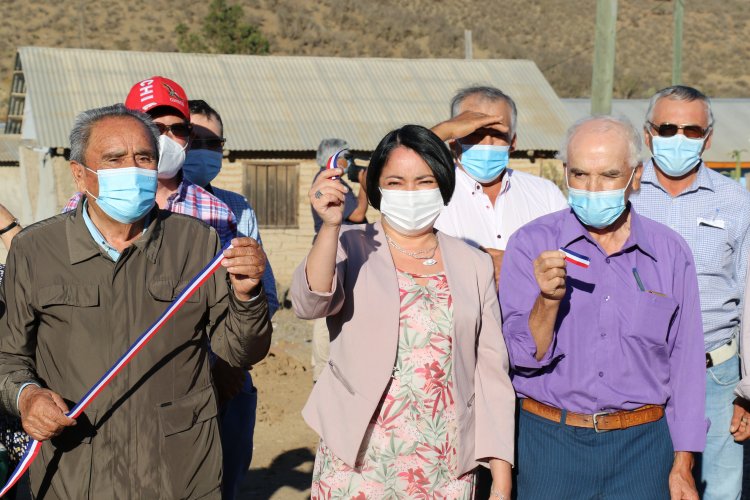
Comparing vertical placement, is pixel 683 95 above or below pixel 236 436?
above

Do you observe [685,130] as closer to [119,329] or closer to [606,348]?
[606,348]

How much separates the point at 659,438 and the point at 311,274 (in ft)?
5.12

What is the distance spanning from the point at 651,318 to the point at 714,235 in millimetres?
1158

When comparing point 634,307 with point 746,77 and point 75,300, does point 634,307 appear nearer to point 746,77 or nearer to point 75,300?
point 75,300

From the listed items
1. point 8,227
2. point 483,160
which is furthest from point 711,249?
point 8,227

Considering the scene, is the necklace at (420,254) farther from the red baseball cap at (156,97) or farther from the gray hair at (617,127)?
the red baseball cap at (156,97)

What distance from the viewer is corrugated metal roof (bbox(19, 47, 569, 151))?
16953 millimetres

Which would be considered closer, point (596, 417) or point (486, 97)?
point (596, 417)

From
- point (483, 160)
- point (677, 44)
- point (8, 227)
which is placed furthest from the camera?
point (677, 44)

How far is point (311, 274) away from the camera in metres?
3.37

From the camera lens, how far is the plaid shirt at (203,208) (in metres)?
4.43

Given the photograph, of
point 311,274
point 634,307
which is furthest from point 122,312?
point 634,307

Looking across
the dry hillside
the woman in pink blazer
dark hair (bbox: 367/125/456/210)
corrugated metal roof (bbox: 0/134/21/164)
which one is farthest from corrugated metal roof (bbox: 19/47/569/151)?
the dry hillside

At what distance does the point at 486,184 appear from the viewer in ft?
15.3
